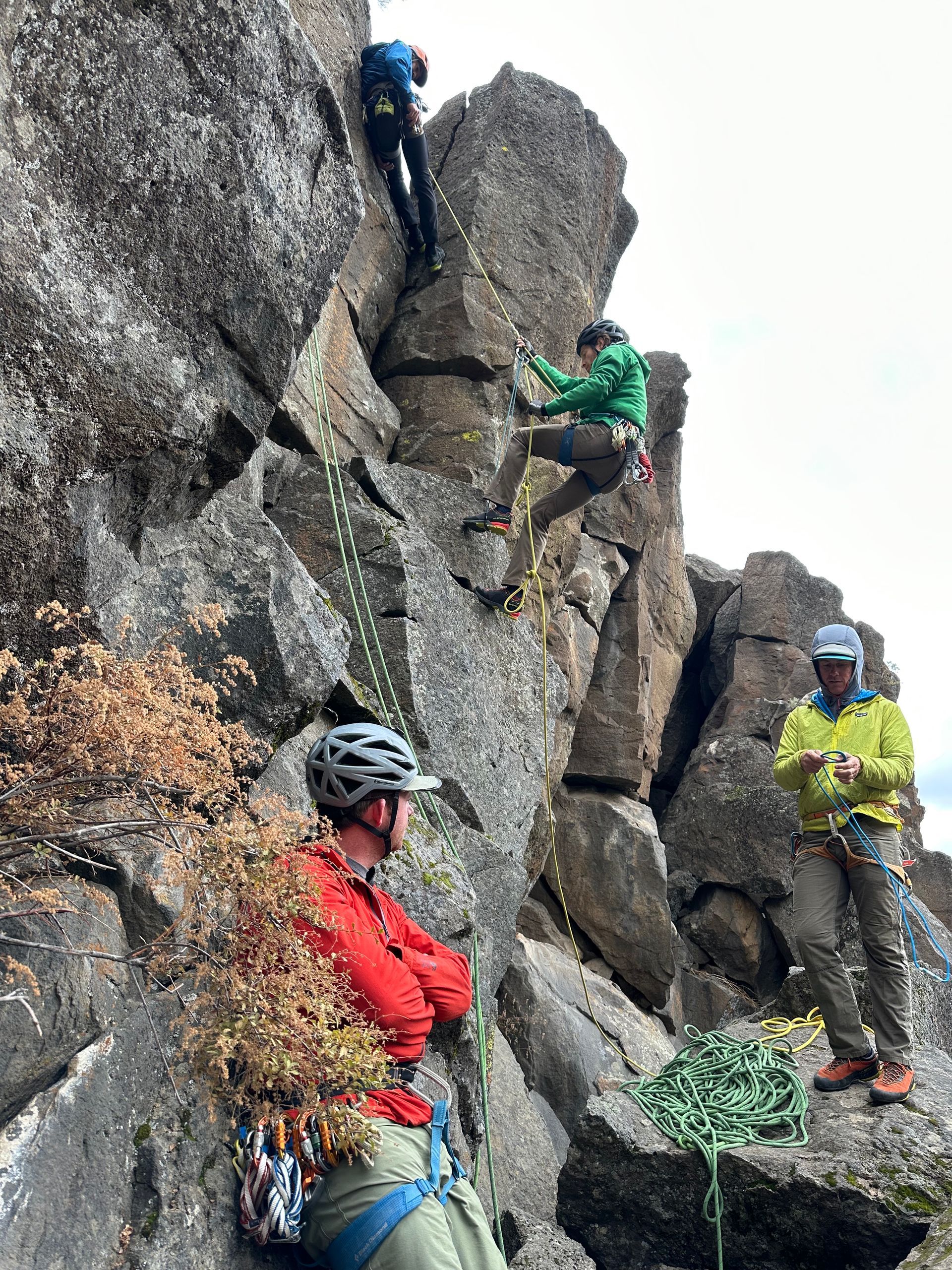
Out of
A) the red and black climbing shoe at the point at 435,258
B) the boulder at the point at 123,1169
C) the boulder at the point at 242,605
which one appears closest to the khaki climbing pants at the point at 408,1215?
the boulder at the point at 123,1169

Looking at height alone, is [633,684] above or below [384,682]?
above

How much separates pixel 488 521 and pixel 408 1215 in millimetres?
6878

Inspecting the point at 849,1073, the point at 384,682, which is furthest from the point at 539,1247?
the point at 384,682

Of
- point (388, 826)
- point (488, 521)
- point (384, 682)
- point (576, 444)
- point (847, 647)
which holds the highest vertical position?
point (576, 444)

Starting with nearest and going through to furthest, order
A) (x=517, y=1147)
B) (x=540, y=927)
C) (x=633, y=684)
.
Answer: (x=517, y=1147) → (x=540, y=927) → (x=633, y=684)

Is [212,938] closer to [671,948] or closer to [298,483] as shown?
[298,483]

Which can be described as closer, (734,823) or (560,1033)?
(560,1033)

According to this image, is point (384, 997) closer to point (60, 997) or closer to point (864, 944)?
point (60, 997)

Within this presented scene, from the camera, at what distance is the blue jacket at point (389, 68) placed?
11508mm

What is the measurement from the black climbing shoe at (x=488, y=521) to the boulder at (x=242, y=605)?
12.3ft

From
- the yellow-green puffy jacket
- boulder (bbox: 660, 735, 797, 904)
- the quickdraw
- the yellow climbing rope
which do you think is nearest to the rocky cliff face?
the yellow climbing rope

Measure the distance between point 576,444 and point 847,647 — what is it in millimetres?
3543

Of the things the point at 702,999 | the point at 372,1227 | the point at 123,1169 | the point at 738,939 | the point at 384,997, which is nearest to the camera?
the point at 372,1227

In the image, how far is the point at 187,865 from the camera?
3.55m
